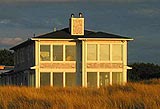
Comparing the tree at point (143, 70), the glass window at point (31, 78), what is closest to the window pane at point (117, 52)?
the glass window at point (31, 78)

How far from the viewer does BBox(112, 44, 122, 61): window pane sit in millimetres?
51322

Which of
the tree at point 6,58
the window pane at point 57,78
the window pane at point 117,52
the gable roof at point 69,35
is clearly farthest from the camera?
the tree at point 6,58

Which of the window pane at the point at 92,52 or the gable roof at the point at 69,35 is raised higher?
the gable roof at the point at 69,35

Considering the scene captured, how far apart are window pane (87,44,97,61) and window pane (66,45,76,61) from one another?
4.43 feet

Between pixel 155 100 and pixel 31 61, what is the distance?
35401mm

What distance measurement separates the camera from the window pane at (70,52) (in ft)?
168

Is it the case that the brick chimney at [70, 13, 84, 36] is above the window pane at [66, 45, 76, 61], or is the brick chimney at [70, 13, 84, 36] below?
above

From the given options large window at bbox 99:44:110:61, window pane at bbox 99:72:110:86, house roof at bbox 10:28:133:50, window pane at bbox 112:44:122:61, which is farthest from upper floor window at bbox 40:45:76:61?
window pane at bbox 112:44:122:61

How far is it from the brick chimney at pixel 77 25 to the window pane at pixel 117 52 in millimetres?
Answer: 4198

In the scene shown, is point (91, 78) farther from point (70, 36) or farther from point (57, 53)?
point (70, 36)

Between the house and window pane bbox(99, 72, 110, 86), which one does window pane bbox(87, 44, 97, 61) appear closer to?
the house

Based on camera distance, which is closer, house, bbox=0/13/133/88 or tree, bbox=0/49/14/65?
house, bbox=0/13/133/88

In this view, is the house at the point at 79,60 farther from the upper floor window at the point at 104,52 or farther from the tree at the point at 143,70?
the tree at the point at 143,70

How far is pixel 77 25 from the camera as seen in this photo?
54125mm
